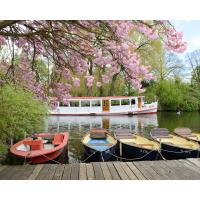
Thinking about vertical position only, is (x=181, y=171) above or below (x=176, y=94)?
below

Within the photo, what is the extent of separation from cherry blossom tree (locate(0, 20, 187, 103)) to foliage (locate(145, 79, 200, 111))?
7.09 ft

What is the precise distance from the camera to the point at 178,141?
223 inches

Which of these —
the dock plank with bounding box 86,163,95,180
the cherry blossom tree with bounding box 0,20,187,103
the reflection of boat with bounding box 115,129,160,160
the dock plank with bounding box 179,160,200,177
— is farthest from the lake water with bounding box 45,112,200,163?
the cherry blossom tree with bounding box 0,20,187,103

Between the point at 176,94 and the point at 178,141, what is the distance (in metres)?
0.77

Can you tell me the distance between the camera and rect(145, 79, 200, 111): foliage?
5.50 meters

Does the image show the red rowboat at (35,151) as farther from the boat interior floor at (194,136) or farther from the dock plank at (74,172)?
the boat interior floor at (194,136)

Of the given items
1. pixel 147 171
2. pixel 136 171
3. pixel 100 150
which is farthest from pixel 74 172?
pixel 100 150

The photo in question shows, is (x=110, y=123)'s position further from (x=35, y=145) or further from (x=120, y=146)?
(x=35, y=145)

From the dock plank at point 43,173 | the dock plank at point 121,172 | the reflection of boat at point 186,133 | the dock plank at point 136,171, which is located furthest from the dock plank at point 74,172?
the reflection of boat at point 186,133

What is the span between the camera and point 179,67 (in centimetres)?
501
